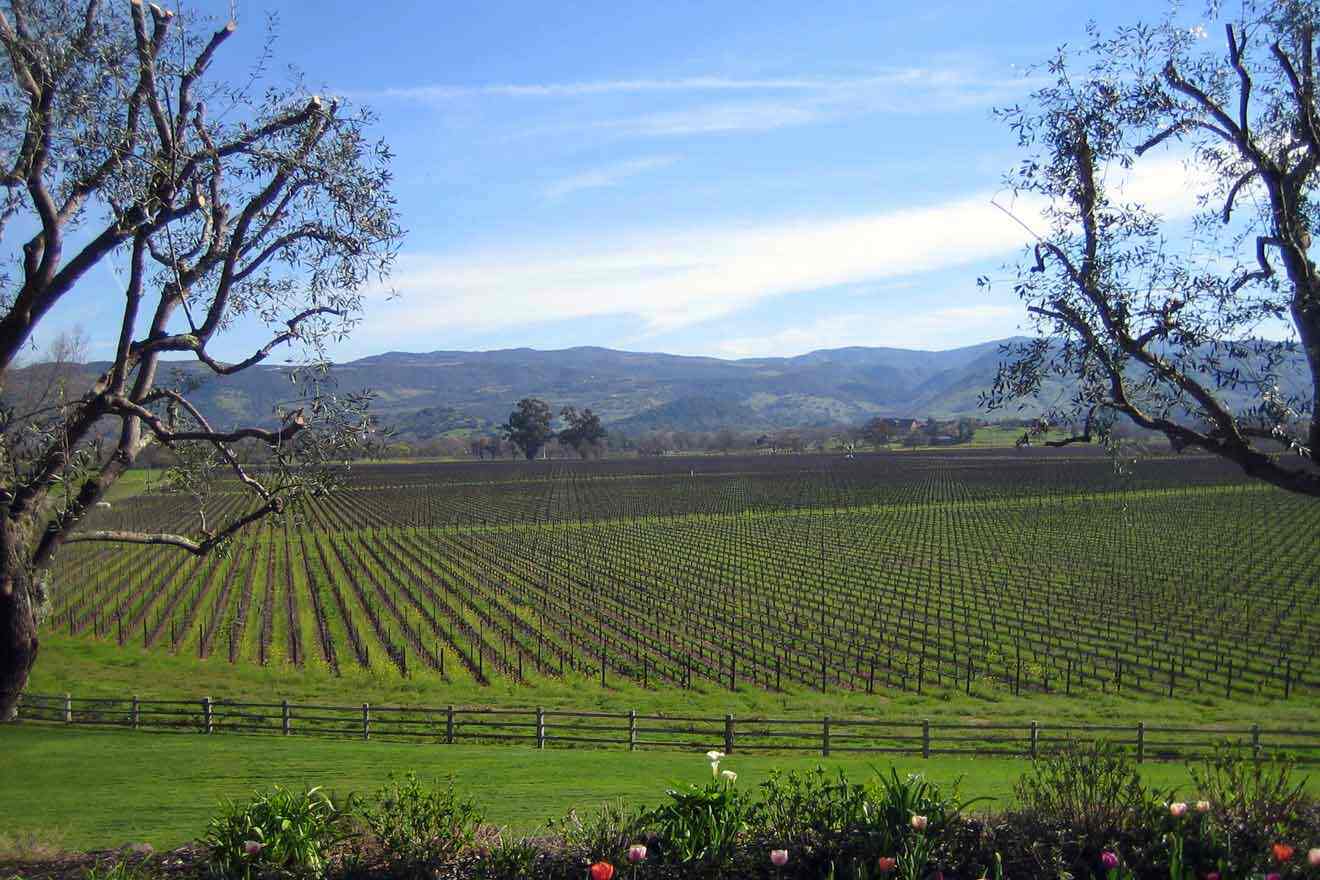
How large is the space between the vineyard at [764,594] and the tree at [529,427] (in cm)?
7637

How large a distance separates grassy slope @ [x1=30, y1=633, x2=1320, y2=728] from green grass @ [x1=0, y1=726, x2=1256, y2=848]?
7.21 m

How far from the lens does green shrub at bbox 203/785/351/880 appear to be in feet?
21.5

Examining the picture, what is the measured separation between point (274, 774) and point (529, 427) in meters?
146

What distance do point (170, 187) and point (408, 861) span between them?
6.95 metres

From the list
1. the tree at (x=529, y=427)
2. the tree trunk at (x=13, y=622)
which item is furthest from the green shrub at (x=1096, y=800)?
the tree at (x=529, y=427)

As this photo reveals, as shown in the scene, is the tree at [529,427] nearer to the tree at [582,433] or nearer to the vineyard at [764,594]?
the tree at [582,433]

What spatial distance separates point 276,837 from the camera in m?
6.58

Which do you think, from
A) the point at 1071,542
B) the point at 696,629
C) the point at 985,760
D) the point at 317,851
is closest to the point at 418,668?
the point at 696,629

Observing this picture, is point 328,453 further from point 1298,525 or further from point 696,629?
point 1298,525

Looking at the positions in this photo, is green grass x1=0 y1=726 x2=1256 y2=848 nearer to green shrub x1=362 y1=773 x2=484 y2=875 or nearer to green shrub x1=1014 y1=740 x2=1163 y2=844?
green shrub x1=362 y1=773 x2=484 y2=875

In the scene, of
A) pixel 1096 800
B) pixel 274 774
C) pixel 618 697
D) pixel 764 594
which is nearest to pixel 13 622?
pixel 274 774

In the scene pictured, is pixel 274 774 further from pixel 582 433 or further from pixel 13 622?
pixel 582 433

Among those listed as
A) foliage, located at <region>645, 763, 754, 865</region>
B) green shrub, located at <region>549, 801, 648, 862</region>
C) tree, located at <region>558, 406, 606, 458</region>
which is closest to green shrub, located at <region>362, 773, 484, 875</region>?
green shrub, located at <region>549, 801, 648, 862</region>

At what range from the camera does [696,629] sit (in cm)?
3659
